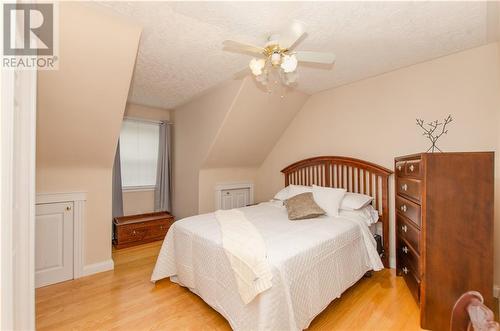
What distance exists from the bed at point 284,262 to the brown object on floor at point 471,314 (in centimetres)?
91

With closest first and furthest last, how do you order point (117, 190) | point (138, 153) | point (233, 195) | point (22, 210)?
point (22, 210) → point (117, 190) → point (138, 153) → point (233, 195)

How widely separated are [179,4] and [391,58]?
2.15m

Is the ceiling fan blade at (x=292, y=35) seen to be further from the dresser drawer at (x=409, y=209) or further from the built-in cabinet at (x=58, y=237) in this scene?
the built-in cabinet at (x=58, y=237)

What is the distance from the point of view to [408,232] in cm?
212

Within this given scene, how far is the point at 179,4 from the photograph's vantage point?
154cm

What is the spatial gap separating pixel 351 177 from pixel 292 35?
6.99ft

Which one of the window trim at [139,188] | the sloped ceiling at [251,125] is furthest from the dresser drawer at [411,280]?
the window trim at [139,188]

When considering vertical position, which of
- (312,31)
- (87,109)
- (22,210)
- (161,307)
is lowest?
(161,307)

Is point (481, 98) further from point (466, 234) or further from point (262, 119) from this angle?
point (262, 119)

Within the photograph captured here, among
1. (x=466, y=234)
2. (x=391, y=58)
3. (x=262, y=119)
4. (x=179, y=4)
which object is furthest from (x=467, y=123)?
(x=179, y=4)

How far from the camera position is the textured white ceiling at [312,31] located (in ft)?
5.22

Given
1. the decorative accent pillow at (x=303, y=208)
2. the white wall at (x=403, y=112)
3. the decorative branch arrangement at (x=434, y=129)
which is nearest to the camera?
the white wall at (x=403, y=112)

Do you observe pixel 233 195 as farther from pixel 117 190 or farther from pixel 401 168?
pixel 401 168

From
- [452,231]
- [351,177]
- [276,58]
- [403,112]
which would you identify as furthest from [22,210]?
[403,112]
